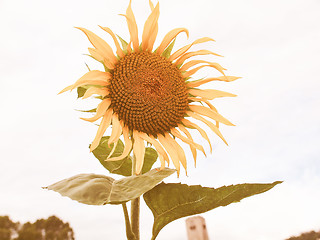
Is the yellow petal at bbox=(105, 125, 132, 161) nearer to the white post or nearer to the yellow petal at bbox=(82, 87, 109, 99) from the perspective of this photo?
the yellow petal at bbox=(82, 87, 109, 99)

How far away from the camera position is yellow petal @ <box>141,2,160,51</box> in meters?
1.97

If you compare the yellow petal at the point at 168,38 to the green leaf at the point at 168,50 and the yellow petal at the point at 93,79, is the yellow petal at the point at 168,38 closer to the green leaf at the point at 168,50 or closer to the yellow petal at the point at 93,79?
the green leaf at the point at 168,50

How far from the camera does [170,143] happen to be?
1960 millimetres

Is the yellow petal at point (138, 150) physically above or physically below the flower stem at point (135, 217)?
above

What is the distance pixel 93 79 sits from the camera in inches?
72.5

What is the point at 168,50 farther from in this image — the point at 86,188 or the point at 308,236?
the point at 308,236

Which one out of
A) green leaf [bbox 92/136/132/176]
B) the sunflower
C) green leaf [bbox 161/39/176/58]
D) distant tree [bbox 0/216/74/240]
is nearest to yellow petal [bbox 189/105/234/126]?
the sunflower

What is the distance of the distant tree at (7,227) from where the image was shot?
20.3 ft

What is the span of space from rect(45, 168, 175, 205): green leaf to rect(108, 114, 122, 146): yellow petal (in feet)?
0.60

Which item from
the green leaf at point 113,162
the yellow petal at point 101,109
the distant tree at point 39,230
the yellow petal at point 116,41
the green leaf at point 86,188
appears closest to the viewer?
the green leaf at point 86,188

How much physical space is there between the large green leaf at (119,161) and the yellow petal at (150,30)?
1.70ft

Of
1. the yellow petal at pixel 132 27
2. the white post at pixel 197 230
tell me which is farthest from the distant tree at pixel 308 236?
the yellow petal at pixel 132 27

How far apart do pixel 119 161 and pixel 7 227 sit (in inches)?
213

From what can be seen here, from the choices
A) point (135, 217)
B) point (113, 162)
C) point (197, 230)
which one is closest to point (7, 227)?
point (197, 230)
